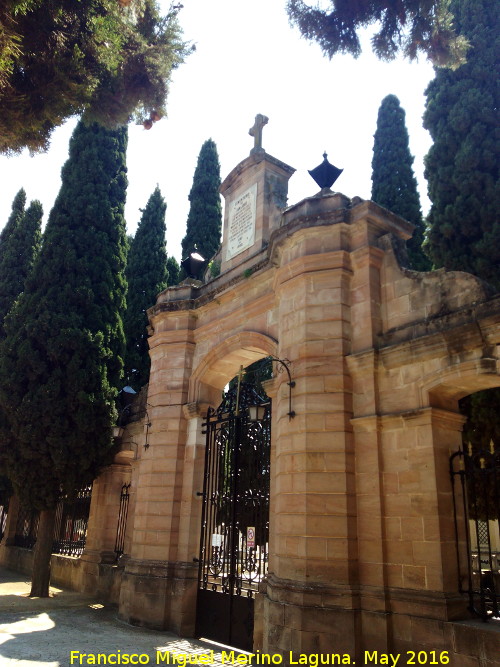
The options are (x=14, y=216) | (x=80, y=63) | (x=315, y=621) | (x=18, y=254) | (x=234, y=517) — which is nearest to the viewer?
(x=80, y=63)

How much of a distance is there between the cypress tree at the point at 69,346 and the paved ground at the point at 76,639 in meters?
1.66

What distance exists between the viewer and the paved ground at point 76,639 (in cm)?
755

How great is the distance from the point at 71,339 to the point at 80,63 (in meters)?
7.64

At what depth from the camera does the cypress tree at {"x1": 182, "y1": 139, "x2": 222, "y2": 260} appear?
2156cm

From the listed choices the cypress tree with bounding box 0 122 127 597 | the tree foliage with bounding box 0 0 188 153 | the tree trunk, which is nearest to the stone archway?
the tree foliage with bounding box 0 0 188 153

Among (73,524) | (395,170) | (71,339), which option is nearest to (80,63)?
(71,339)

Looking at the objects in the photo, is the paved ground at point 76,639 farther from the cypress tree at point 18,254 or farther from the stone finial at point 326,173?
the cypress tree at point 18,254

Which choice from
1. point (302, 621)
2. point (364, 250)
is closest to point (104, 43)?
point (364, 250)

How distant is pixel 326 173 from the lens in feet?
29.4

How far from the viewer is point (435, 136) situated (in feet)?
39.7

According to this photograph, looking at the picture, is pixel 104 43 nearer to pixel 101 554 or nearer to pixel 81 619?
pixel 81 619

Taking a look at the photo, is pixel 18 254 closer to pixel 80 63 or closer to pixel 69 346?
pixel 69 346

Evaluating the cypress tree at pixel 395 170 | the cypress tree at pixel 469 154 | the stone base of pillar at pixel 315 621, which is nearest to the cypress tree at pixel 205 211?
the cypress tree at pixel 395 170

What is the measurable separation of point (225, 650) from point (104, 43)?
27.8ft
